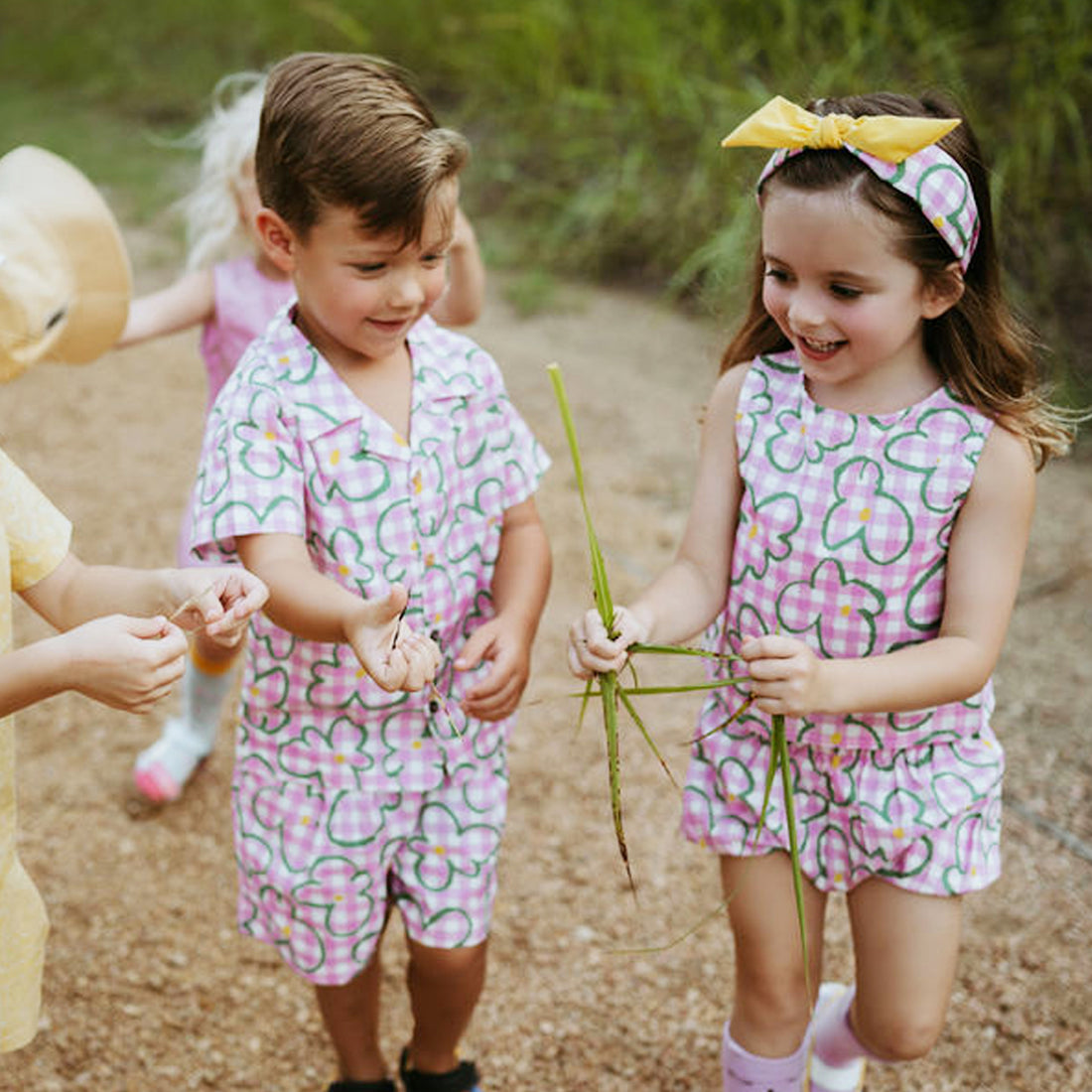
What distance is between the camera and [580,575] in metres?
4.24

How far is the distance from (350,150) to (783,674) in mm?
872

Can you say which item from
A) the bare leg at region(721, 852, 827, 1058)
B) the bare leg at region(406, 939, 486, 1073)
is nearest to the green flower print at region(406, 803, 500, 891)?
the bare leg at region(406, 939, 486, 1073)

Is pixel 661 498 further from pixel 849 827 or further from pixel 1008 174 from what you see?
pixel 849 827

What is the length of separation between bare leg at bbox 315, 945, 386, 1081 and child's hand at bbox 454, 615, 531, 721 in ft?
1.47

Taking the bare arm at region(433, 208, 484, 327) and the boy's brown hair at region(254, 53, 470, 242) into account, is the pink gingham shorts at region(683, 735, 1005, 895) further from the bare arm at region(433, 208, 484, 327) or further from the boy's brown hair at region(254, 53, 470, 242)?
the bare arm at region(433, 208, 484, 327)

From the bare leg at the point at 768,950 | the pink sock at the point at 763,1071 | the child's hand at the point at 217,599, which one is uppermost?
the child's hand at the point at 217,599

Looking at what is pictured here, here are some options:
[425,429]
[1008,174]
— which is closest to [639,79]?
[1008,174]

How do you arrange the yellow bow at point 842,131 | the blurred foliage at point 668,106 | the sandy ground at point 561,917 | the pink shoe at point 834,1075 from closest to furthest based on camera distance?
the yellow bow at point 842,131 < the pink shoe at point 834,1075 < the sandy ground at point 561,917 < the blurred foliage at point 668,106

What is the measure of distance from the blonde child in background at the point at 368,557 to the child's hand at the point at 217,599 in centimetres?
10

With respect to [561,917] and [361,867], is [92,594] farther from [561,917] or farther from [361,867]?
[561,917]

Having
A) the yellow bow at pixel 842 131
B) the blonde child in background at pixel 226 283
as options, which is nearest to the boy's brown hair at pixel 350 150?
the yellow bow at pixel 842 131

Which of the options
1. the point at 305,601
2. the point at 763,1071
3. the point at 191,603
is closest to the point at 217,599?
the point at 191,603

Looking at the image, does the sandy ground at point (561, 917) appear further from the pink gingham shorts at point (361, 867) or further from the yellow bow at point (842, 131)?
the yellow bow at point (842, 131)

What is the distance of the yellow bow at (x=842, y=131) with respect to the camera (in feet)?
5.80
